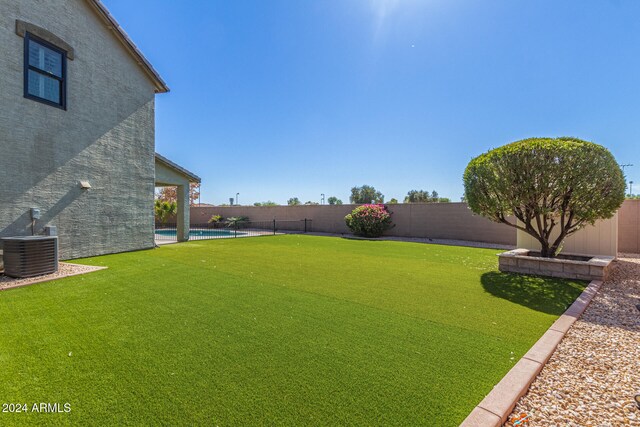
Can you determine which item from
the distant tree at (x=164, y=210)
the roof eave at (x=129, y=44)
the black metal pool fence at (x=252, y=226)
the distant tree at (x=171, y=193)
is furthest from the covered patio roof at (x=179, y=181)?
the distant tree at (x=171, y=193)

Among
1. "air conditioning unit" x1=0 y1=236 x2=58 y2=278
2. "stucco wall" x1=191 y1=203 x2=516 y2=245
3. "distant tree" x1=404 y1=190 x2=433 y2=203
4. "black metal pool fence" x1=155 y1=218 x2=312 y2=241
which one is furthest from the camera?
"distant tree" x1=404 y1=190 x2=433 y2=203

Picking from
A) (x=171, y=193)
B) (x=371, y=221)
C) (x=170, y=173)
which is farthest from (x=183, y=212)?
(x=171, y=193)

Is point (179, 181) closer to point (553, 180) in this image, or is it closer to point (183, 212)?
point (183, 212)

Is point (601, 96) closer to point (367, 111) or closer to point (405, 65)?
point (405, 65)

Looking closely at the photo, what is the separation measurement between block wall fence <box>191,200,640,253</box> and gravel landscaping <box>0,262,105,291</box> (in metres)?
12.2

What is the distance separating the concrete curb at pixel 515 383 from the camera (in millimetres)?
1692

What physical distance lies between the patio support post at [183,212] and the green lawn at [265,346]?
21.7 ft

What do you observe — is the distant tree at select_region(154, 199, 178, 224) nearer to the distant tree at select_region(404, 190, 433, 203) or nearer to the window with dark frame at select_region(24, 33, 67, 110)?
the window with dark frame at select_region(24, 33, 67, 110)

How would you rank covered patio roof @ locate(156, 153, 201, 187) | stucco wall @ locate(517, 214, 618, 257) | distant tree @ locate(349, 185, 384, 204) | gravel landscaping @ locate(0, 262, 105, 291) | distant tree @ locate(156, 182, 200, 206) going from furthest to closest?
distant tree @ locate(349, 185, 384, 204) < distant tree @ locate(156, 182, 200, 206) < covered patio roof @ locate(156, 153, 201, 187) < stucco wall @ locate(517, 214, 618, 257) < gravel landscaping @ locate(0, 262, 105, 291)

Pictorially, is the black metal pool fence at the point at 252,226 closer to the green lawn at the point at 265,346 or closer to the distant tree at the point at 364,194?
the green lawn at the point at 265,346

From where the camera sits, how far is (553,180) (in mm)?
5324

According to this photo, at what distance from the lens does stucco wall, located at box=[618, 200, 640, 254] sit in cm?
907

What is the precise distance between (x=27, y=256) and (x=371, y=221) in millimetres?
12359

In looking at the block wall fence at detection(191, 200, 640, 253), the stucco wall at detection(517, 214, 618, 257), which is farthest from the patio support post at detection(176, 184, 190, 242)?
the stucco wall at detection(517, 214, 618, 257)
